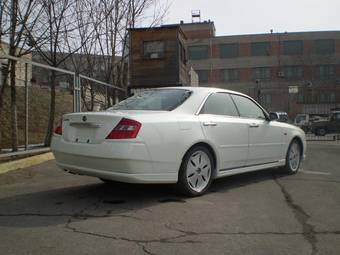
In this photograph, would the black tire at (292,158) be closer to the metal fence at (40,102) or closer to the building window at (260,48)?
the metal fence at (40,102)

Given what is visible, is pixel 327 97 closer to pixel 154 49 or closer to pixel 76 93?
pixel 154 49

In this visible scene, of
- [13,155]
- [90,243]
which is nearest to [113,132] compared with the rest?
[90,243]

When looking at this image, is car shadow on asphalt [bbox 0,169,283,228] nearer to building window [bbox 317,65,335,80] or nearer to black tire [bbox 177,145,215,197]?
black tire [bbox 177,145,215,197]

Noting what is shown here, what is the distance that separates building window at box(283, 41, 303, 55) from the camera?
71.7m

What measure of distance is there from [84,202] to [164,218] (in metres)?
1.26

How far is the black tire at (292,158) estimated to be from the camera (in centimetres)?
894

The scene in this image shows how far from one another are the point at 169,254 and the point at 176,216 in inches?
49.0

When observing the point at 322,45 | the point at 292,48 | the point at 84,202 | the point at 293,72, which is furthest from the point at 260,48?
the point at 84,202

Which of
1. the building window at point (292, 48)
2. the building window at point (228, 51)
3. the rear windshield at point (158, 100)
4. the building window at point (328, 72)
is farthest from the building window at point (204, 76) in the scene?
the rear windshield at point (158, 100)

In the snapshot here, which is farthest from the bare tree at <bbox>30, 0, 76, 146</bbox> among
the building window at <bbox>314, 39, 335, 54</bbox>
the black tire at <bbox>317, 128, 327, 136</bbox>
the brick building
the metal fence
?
the building window at <bbox>314, 39, 335, 54</bbox>

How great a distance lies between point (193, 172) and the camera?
21.3 feet

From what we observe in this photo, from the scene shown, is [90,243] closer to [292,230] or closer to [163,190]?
[292,230]

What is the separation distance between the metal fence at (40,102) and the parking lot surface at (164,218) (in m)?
2.00

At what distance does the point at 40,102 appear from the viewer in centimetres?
1209
